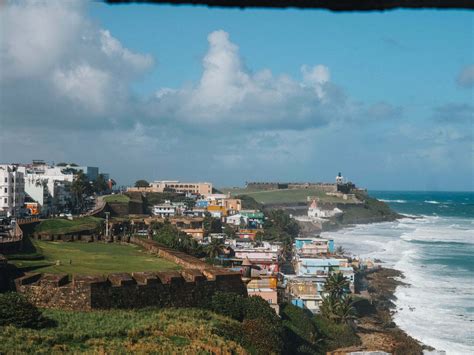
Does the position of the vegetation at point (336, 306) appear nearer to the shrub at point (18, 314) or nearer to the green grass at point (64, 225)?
the green grass at point (64, 225)

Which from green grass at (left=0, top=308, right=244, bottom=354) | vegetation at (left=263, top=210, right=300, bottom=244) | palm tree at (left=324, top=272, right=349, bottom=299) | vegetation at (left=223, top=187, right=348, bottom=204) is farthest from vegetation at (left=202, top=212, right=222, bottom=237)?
vegetation at (left=223, top=187, right=348, bottom=204)

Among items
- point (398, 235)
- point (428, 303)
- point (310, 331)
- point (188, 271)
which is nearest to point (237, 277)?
point (188, 271)

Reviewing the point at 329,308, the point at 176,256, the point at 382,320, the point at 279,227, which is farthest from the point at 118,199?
the point at 176,256

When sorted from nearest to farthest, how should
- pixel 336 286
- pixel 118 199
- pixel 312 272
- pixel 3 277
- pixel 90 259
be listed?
pixel 3 277 → pixel 90 259 → pixel 336 286 → pixel 312 272 → pixel 118 199

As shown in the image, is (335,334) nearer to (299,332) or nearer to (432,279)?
(299,332)

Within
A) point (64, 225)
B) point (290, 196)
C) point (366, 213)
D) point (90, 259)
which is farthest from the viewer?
point (290, 196)

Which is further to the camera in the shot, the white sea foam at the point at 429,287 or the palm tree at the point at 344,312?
the white sea foam at the point at 429,287

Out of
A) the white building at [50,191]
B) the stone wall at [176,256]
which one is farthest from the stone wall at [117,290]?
the white building at [50,191]

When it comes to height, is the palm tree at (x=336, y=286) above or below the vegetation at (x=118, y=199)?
below
